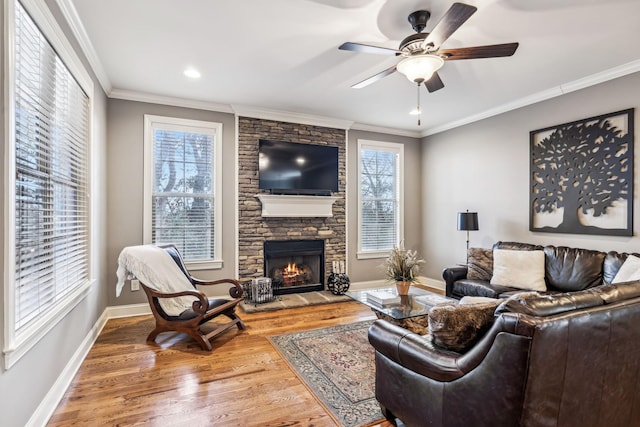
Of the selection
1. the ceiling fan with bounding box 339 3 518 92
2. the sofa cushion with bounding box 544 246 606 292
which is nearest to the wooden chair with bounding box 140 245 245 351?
the ceiling fan with bounding box 339 3 518 92

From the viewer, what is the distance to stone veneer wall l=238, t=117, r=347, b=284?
4703 mm

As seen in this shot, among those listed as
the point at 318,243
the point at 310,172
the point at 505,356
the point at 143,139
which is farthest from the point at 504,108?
the point at 143,139

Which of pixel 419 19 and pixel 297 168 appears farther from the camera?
pixel 297 168

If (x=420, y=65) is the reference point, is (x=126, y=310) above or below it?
below

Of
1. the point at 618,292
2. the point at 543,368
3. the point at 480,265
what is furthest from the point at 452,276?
the point at 543,368

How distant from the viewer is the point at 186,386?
8.04 ft

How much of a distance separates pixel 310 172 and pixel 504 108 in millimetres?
2820

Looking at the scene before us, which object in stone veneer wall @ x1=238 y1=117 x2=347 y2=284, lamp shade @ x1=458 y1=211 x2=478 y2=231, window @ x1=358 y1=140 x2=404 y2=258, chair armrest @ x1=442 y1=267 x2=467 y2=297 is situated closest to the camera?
chair armrest @ x1=442 y1=267 x2=467 y2=297

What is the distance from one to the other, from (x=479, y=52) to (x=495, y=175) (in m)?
2.78

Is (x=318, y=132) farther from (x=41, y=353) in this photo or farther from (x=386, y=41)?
(x=41, y=353)

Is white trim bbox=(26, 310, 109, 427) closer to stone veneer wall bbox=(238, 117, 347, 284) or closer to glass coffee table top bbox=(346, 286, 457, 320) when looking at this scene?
stone veneer wall bbox=(238, 117, 347, 284)

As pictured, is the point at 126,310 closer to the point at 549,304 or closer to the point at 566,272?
the point at 549,304

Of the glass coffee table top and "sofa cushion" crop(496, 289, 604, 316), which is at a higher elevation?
"sofa cushion" crop(496, 289, 604, 316)

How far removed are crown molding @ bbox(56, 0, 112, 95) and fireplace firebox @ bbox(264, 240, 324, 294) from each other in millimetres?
2768
